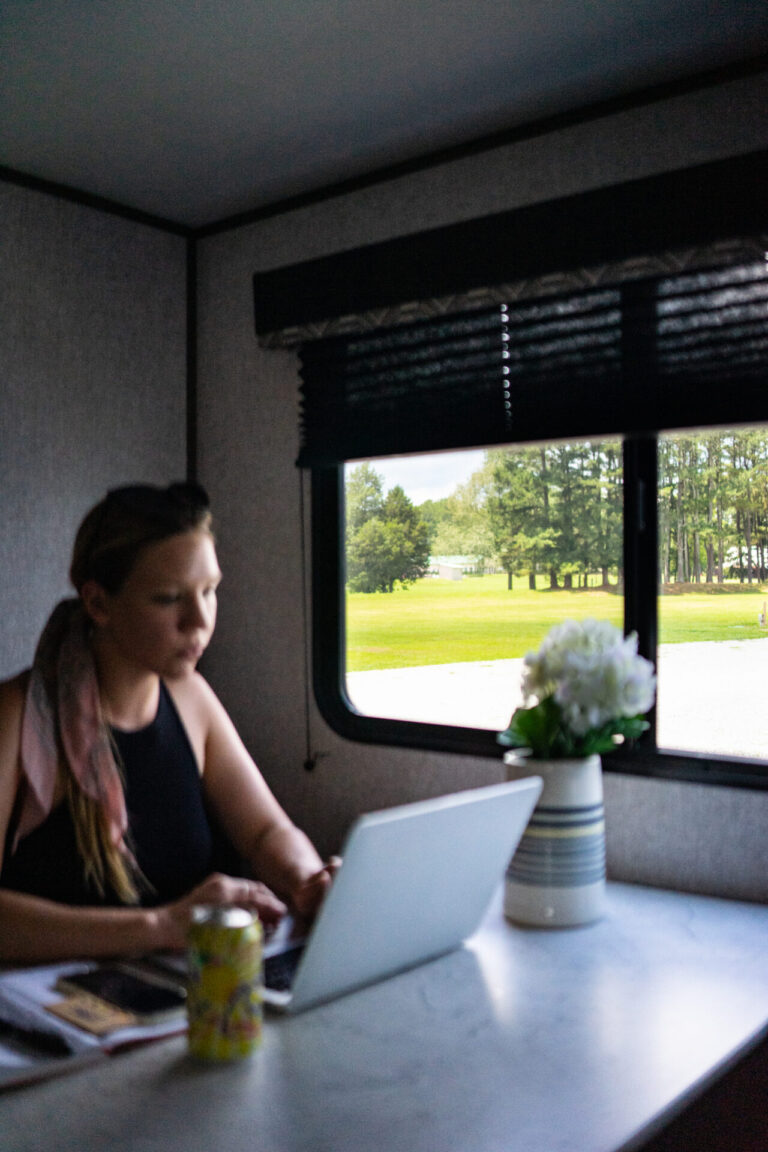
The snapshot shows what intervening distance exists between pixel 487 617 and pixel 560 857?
2.78 feet

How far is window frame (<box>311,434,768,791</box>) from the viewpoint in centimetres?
200

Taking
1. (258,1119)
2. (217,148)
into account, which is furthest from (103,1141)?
(217,148)

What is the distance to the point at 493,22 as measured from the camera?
5.95 feet

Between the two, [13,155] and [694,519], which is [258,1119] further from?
[13,155]

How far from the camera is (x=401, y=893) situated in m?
1.31

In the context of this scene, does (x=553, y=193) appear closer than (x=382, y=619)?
Yes

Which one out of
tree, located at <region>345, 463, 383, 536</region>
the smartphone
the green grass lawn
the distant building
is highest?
tree, located at <region>345, 463, 383, 536</region>

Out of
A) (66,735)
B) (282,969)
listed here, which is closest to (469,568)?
(66,735)

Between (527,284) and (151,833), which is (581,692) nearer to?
(151,833)

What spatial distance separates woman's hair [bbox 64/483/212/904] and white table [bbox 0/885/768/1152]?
0.41 metres

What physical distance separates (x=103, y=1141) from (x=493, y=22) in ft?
5.80

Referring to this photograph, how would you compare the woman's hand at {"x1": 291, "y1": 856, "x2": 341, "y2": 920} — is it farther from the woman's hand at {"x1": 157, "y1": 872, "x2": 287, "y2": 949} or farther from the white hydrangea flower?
the white hydrangea flower

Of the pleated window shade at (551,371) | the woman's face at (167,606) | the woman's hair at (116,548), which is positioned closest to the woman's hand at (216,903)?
the woman's hair at (116,548)

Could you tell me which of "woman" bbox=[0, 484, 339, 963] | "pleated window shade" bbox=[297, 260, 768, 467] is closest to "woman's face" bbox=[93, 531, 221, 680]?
"woman" bbox=[0, 484, 339, 963]
